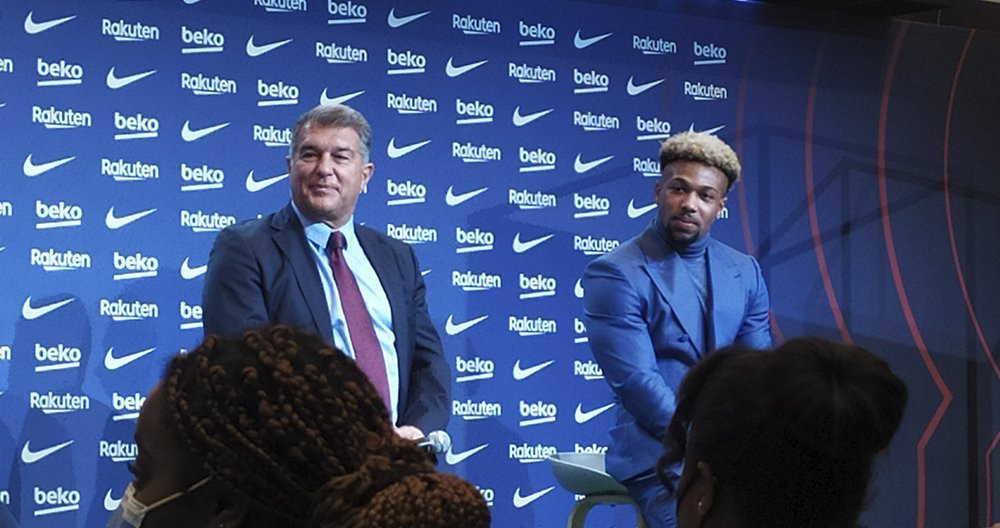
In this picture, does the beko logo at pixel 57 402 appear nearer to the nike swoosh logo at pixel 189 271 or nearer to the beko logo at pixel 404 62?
the nike swoosh logo at pixel 189 271

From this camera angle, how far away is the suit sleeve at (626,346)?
4.43 m

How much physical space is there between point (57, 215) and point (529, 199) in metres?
1.99

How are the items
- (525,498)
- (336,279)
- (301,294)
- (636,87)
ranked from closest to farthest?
(301,294) → (336,279) → (525,498) → (636,87)

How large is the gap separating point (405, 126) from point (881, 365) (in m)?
4.16

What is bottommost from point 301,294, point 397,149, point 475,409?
point 475,409

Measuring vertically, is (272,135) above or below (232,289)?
above

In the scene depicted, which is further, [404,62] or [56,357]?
[404,62]

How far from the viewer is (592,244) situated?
6270 mm

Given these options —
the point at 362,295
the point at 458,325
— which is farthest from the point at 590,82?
the point at 362,295

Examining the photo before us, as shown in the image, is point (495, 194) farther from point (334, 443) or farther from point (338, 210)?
point (334, 443)

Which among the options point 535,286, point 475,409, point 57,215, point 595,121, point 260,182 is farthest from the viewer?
point 595,121

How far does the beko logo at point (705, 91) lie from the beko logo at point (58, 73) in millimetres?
2749

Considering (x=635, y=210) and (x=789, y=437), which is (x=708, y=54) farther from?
(x=789, y=437)

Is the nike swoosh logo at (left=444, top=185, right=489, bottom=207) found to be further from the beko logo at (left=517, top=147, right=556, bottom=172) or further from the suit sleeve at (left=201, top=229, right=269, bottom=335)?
the suit sleeve at (left=201, top=229, right=269, bottom=335)
